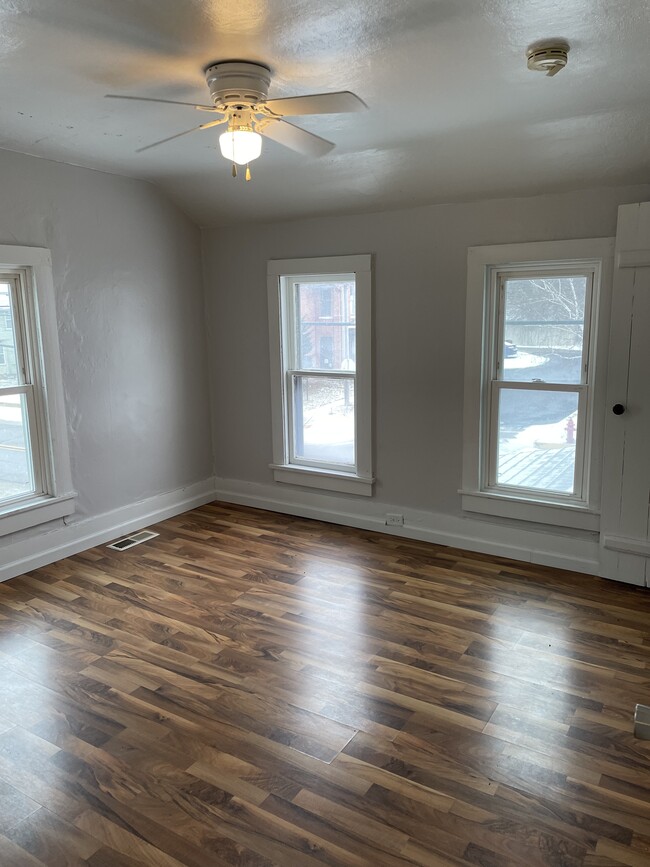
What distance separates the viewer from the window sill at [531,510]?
3830 millimetres

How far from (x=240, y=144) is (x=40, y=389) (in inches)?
87.9

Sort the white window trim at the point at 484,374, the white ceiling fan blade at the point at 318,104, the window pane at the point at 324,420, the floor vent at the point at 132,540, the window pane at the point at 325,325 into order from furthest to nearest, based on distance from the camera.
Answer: the window pane at the point at 324,420 < the window pane at the point at 325,325 < the floor vent at the point at 132,540 < the white window trim at the point at 484,374 < the white ceiling fan blade at the point at 318,104

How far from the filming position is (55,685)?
2.79 meters

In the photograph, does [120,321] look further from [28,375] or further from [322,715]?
[322,715]

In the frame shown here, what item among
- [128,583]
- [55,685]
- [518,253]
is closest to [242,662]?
[55,685]

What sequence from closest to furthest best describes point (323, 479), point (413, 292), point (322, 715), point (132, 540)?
point (322, 715), point (413, 292), point (132, 540), point (323, 479)

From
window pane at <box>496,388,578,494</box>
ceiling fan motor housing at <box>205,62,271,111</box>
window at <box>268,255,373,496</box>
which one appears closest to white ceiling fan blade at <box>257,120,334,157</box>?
ceiling fan motor housing at <box>205,62,271,111</box>

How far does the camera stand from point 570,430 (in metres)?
3.92

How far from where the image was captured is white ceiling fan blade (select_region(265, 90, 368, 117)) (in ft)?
7.22

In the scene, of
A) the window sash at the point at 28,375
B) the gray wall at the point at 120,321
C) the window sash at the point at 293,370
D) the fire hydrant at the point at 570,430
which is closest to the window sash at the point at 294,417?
the window sash at the point at 293,370

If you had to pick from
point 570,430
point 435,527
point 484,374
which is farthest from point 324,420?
point 570,430

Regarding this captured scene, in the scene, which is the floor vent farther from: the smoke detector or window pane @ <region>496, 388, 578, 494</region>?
the smoke detector

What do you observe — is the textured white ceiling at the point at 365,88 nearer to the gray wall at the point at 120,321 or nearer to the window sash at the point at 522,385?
the gray wall at the point at 120,321

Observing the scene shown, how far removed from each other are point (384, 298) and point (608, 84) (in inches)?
76.0
